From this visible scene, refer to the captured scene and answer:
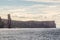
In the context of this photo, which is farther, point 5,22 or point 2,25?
point 2,25

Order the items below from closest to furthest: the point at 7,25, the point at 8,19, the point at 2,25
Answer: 1. the point at 8,19
2. the point at 7,25
3. the point at 2,25

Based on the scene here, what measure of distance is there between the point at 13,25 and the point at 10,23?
557 cm

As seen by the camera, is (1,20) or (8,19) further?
(1,20)

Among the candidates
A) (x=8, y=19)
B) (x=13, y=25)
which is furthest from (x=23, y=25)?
(x=8, y=19)

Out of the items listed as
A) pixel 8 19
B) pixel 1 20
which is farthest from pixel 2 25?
pixel 8 19

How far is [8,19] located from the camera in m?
117

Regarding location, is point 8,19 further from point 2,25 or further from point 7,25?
point 2,25

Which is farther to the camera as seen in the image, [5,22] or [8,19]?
[5,22]

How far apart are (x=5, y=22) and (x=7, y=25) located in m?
1.90

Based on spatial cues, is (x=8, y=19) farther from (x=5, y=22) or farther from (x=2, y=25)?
(x=2, y=25)

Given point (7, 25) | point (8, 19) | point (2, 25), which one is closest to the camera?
point (8, 19)

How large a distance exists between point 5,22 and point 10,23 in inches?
141

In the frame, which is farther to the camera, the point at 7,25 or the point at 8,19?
the point at 7,25

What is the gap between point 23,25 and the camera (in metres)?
128
